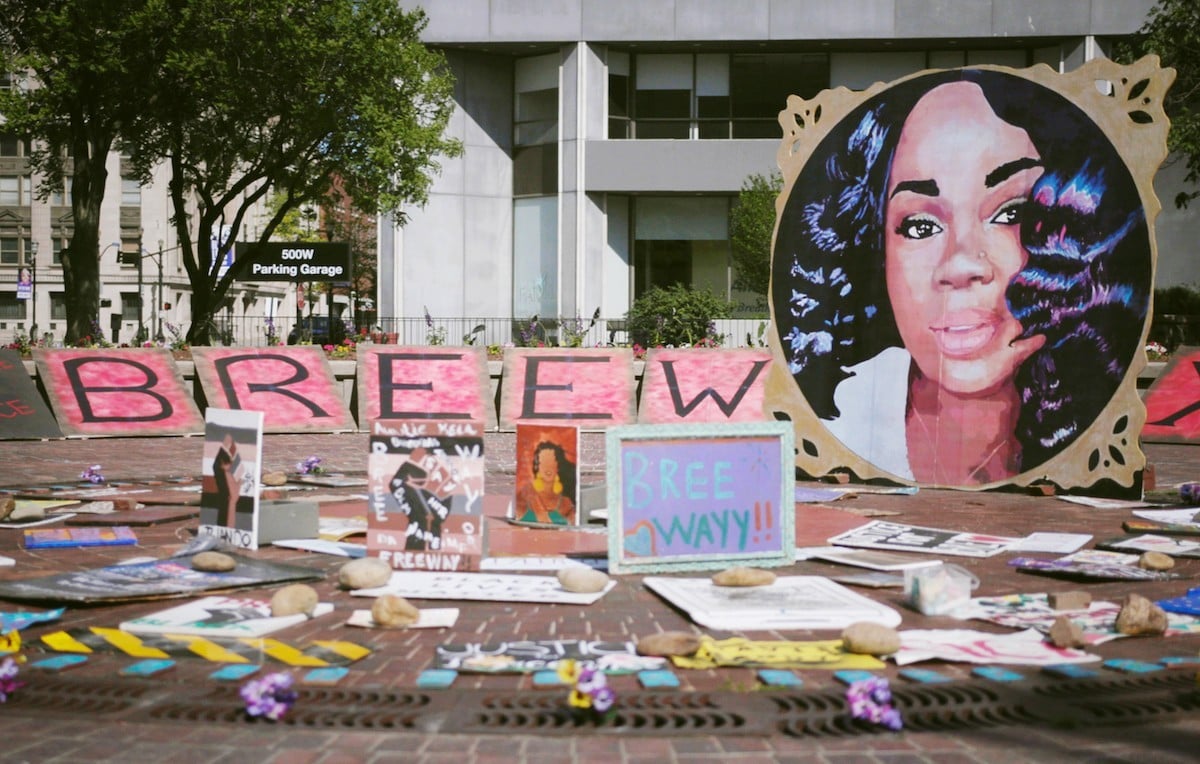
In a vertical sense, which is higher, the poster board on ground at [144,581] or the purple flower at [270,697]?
the poster board on ground at [144,581]

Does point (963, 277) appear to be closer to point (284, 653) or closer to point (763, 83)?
point (284, 653)

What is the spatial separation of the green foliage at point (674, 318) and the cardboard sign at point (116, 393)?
893 cm

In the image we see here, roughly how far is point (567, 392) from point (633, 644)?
1224 centimetres

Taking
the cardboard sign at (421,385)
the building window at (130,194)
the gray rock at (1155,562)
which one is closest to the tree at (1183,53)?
the cardboard sign at (421,385)

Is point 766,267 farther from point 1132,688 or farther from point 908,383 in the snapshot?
point 1132,688

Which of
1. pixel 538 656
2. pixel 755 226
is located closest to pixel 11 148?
pixel 755 226

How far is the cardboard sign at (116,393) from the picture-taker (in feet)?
54.6

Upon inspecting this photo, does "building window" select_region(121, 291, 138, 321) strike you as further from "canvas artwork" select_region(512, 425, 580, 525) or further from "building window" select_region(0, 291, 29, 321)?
"canvas artwork" select_region(512, 425, 580, 525)

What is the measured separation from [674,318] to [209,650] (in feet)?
62.9

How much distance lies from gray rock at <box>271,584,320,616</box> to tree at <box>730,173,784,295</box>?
27.8m

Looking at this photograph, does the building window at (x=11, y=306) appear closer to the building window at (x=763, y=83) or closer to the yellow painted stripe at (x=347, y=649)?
the building window at (x=763, y=83)

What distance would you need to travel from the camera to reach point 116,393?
1694 cm

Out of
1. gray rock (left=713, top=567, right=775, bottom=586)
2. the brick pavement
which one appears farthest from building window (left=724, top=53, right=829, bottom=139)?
gray rock (left=713, top=567, right=775, bottom=586)

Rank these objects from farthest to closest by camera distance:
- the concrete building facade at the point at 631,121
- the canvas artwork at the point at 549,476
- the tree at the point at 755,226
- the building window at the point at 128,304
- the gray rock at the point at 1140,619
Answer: the building window at the point at 128,304
the concrete building facade at the point at 631,121
the tree at the point at 755,226
the canvas artwork at the point at 549,476
the gray rock at the point at 1140,619
